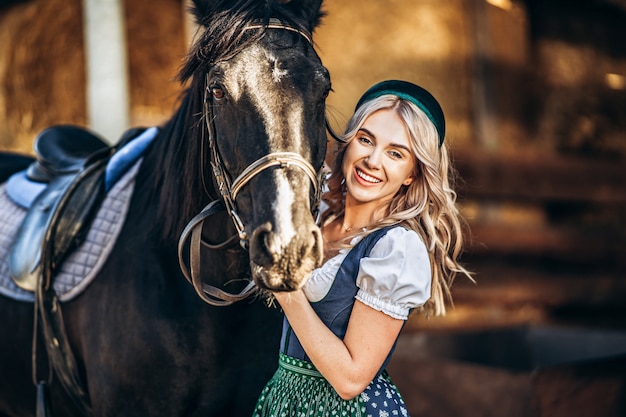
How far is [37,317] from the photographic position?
2258 mm

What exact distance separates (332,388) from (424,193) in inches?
20.9

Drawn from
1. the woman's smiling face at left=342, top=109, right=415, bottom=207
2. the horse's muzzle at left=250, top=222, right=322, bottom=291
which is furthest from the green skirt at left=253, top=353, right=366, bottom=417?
the woman's smiling face at left=342, top=109, right=415, bottom=207

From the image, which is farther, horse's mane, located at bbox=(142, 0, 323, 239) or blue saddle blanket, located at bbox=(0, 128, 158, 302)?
blue saddle blanket, located at bbox=(0, 128, 158, 302)

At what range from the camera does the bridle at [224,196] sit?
5.07 feet

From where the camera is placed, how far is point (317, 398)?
166 centimetres

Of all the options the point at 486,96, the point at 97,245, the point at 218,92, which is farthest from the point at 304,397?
the point at 486,96

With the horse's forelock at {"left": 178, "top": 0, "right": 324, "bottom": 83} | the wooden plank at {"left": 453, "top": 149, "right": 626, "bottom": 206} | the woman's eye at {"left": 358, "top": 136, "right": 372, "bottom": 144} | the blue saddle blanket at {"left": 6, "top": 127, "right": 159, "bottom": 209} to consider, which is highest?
the horse's forelock at {"left": 178, "top": 0, "right": 324, "bottom": 83}

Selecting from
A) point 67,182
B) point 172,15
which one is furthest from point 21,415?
point 172,15

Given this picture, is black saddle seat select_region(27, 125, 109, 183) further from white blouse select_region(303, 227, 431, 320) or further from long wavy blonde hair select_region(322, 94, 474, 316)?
white blouse select_region(303, 227, 431, 320)

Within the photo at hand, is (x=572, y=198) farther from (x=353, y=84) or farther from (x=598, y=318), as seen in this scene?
(x=353, y=84)

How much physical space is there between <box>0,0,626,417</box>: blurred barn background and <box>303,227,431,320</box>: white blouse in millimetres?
3378

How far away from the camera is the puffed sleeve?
62.2 inches

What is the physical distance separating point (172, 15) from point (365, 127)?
13.3 ft

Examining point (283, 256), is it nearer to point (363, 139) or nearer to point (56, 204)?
point (363, 139)
